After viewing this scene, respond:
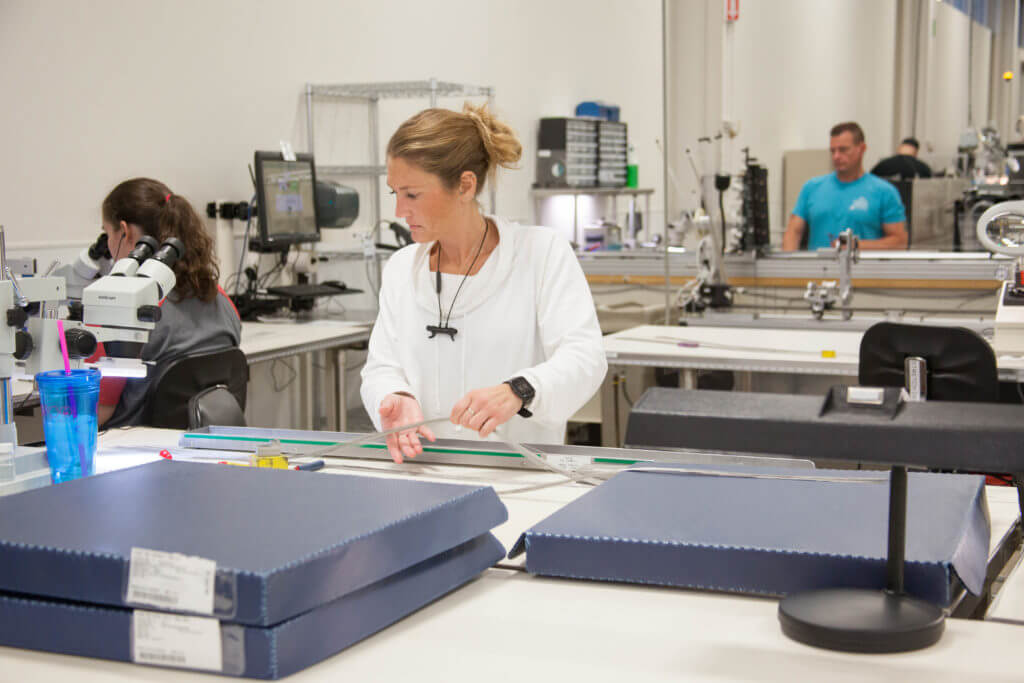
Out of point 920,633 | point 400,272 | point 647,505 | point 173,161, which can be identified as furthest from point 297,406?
point 920,633

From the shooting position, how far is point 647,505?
4.04ft

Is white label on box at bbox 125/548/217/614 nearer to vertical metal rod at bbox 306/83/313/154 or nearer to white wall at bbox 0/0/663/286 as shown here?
white wall at bbox 0/0/663/286

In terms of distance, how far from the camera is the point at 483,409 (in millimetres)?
1736

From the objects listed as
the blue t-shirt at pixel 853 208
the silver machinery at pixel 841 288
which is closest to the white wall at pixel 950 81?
the blue t-shirt at pixel 853 208

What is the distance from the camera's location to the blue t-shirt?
5.38 metres

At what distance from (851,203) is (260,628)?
16.3 feet

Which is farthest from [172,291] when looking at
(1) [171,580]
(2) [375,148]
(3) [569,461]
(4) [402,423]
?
(2) [375,148]

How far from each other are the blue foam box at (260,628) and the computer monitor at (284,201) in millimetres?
3549

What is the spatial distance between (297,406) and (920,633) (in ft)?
14.9

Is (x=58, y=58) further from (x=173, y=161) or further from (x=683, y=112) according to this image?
(x=683, y=112)

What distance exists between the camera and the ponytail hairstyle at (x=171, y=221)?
309cm

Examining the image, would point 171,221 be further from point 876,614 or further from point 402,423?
point 876,614

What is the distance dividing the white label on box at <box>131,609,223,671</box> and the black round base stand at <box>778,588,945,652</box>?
0.51 meters

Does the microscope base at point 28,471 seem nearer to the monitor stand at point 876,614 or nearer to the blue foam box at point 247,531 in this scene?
the blue foam box at point 247,531
